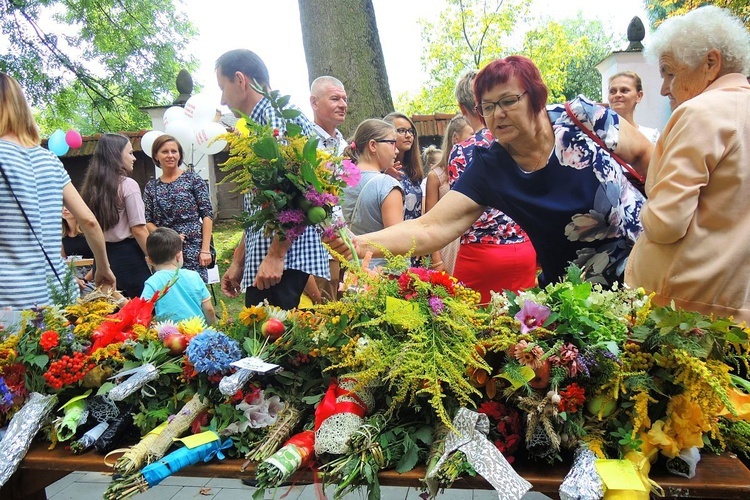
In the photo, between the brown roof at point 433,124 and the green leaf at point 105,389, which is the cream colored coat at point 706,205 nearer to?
the green leaf at point 105,389

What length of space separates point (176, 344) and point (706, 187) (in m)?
1.59

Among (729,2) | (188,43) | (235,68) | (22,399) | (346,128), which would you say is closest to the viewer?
(22,399)

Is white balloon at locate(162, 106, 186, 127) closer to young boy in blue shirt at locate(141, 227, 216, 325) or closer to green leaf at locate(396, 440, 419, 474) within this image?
young boy in blue shirt at locate(141, 227, 216, 325)

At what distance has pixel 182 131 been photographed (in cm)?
589

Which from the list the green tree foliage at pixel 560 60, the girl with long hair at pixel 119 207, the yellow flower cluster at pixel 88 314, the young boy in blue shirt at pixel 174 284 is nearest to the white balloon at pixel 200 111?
the girl with long hair at pixel 119 207

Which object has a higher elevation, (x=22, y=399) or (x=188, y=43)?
(x=188, y=43)

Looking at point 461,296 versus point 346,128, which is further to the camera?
point 346,128

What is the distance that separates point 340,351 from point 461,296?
354mm

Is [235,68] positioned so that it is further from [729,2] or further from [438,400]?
[729,2]

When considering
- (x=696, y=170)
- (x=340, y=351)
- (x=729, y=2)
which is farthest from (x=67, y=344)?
(x=729, y=2)

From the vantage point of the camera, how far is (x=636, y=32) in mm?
7188

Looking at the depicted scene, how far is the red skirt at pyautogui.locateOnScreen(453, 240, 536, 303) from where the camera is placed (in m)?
2.99

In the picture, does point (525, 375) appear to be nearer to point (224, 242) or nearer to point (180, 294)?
point (180, 294)

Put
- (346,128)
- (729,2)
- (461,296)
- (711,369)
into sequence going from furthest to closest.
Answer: (729,2)
(346,128)
(461,296)
(711,369)
